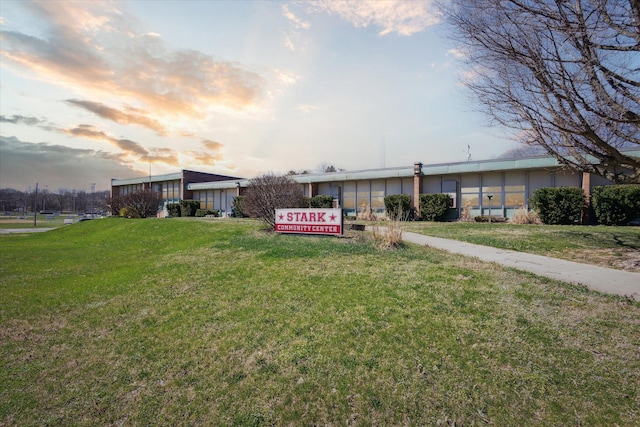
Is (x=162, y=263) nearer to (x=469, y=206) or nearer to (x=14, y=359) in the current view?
(x=14, y=359)

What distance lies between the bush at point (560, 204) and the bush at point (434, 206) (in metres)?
4.72

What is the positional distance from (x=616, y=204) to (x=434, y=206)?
820 centimetres

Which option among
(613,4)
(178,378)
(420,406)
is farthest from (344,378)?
(613,4)

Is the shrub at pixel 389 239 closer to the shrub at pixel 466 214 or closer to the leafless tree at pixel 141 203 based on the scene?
the shrub at pixel 466 214

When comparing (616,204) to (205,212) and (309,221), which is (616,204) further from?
(205,212)

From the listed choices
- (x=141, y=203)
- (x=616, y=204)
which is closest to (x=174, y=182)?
(x=141, y=203)

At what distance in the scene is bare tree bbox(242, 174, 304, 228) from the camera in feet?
46.1

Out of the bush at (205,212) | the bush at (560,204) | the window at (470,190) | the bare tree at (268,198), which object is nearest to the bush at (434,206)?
the window at (470,190)

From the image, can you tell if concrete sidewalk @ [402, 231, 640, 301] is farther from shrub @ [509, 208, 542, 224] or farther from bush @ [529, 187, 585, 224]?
bush @ [529, 187, 585, 224]

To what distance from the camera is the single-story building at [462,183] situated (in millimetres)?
17172

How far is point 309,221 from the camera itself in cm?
1181

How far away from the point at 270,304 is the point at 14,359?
11.6 ft

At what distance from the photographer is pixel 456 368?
11.0 ft

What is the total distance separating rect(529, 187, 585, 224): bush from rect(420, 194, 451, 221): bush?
472 centimetres
